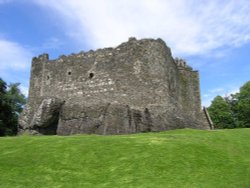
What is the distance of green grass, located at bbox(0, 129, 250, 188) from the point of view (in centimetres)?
1239

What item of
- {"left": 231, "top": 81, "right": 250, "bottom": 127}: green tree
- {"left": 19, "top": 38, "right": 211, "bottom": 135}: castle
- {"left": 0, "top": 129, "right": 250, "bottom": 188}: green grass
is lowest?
{"left": 0, "top": 129, "right": 250, "bottom": 188}: green grass

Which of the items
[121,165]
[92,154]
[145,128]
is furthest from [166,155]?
[145,128]

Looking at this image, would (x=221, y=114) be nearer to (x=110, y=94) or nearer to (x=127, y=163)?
(x=110, y=94)

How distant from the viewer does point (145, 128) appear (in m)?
23.2

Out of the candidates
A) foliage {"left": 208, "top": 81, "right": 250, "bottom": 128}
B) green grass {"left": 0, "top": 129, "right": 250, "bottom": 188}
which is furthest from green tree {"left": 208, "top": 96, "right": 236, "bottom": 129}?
green grass {"left": 0, "top": 129, "right": 250, "bottom": 188}

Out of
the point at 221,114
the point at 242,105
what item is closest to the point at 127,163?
the point at 242,105

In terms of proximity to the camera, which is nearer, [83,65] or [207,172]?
[207,172]

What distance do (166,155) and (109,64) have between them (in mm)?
12373

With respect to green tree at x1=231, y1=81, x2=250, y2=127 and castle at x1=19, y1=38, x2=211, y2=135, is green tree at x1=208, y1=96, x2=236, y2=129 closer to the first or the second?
green tree at x1=231, y1=81, x2=250, y2=127

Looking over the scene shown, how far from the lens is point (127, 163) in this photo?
13812 millimetres

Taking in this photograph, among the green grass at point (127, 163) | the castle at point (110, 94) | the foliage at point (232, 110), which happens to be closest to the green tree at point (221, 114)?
the foliage at point (232, 110)

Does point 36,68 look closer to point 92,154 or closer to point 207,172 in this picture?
point 92,154

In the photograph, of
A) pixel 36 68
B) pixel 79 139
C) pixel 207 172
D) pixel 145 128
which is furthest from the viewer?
pixel 36 68

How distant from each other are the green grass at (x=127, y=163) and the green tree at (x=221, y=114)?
116 feet
